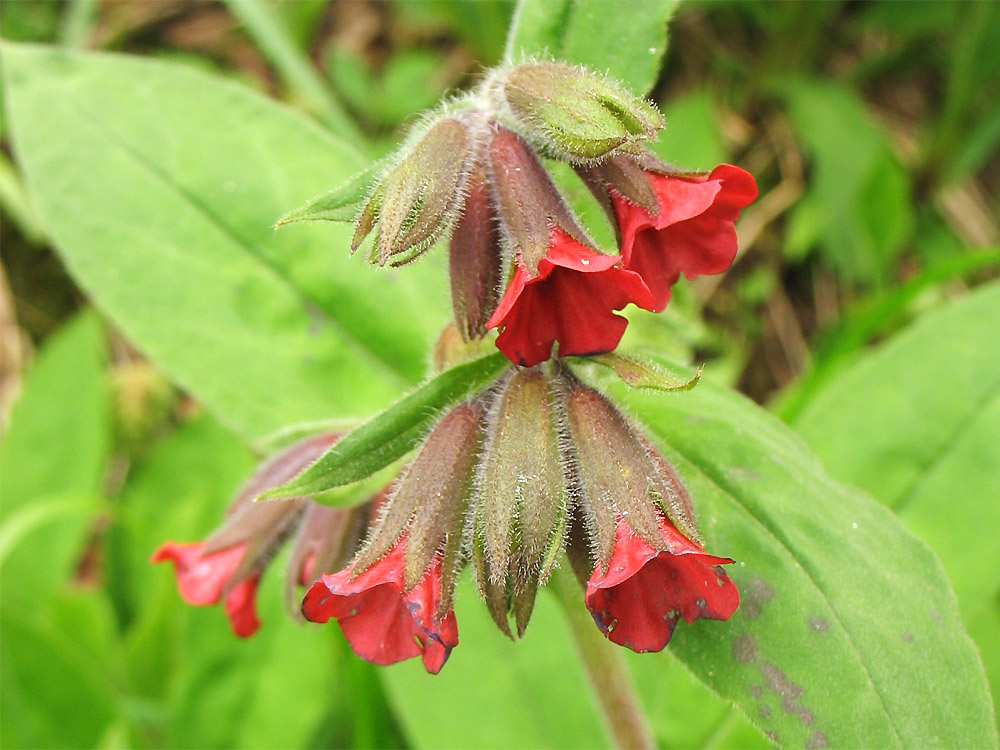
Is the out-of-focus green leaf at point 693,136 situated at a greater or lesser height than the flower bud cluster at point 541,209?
lesser

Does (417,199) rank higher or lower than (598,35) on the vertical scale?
lower

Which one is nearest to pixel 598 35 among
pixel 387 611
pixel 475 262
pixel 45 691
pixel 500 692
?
pixel 475 262

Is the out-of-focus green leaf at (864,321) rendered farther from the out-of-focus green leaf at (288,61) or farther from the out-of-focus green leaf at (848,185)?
the out-of-focus green leaf at (288,61)

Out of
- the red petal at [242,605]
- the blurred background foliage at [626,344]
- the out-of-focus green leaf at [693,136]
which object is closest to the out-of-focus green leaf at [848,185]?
the blurred background foliage at [626,344]

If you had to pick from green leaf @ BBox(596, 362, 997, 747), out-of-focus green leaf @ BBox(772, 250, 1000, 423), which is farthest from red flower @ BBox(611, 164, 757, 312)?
out-of-focus green leaf @ BBox(772, 250, 1000, 423)

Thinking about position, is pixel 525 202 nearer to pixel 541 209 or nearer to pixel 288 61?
pixel 541 209

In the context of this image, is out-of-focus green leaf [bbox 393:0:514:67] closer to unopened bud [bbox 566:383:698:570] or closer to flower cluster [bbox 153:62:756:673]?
flower cluster [bbox 153:62:756:673]
